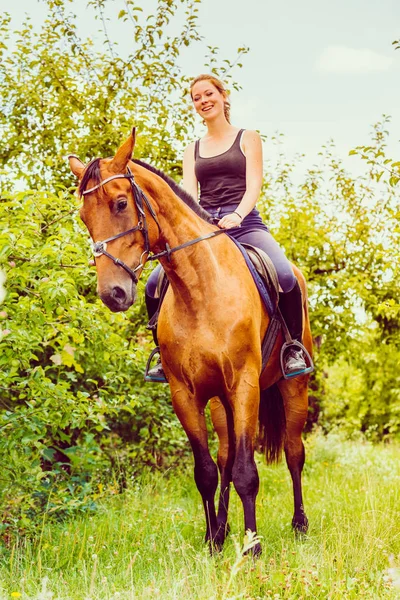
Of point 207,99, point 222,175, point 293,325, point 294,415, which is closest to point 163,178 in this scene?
point 222,175

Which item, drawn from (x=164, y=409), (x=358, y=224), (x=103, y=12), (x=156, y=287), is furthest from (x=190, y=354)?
(x=358, y=224)

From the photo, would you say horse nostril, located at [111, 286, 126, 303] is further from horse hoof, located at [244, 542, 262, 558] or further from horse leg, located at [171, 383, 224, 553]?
horse hoof, located at [244, 542, 262, 558]

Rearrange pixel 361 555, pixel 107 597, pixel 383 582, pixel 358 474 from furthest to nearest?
pixel 358 474 < pixel 361 555 < pixel 383 582 < pixel 107 597

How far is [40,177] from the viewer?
27.2 feet

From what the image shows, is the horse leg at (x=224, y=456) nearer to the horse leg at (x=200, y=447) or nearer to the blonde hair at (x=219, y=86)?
the horse leg at (x=200, y=447)

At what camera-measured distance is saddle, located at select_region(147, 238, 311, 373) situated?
4.95 m

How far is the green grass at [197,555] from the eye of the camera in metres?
3.77

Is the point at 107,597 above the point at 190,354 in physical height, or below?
below

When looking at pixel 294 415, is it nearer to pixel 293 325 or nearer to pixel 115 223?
pixel 293 325

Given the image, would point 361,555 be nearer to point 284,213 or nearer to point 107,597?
point 107,597

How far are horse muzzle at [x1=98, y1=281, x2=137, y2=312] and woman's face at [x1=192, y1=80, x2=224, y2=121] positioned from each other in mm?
1955

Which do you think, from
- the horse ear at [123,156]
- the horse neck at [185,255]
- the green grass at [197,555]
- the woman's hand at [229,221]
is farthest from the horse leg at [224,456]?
the horse ear at [123,156]

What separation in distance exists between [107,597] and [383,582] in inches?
64.0

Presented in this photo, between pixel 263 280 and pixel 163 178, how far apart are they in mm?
1094
